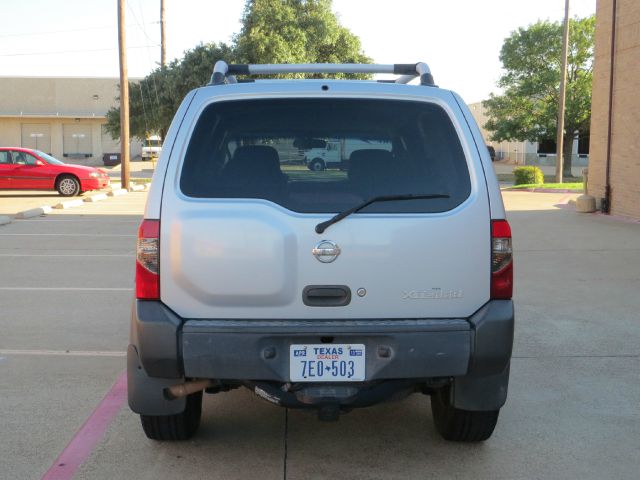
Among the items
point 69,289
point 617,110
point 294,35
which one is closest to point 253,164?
point 69,289

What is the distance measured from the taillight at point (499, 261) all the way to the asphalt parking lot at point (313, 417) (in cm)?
99

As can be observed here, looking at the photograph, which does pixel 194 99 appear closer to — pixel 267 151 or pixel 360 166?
pixel 267 151

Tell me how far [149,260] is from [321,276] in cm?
81

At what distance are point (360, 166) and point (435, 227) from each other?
0.53m

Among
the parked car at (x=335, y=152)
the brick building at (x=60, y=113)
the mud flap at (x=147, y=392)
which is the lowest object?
the mud flap at (x=147, y=392)

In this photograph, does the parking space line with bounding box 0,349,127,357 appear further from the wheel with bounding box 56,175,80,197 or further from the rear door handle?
the wheel with bounding box 56,175,80,197

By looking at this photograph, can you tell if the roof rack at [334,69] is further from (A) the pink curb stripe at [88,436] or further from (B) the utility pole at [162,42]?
(B) the utility pole at [162,42]

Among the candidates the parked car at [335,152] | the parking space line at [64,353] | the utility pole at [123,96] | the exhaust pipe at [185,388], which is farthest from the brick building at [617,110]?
the utility pole at [123,96]

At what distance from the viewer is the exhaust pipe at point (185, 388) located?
A: 3.93 m

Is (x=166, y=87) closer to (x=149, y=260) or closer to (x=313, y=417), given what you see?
(x=313, y=417)

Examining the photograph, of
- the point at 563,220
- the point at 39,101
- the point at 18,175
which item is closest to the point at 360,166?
the point at 563,220

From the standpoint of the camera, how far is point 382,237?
3.69 m

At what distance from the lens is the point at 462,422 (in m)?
4.36

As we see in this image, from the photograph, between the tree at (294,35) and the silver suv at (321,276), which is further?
the tree at (294,35)
